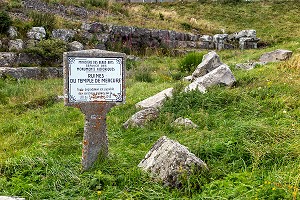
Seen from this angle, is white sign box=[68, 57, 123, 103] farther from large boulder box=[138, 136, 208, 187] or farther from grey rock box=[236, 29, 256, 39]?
grey rock box=[236, 29, 256, 39]

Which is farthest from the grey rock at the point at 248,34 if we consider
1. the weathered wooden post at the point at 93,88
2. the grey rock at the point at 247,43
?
the weathered wooden post at the point at 93,88

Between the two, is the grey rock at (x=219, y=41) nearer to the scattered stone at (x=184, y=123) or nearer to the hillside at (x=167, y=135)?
the hillside at (x=167, y=135)

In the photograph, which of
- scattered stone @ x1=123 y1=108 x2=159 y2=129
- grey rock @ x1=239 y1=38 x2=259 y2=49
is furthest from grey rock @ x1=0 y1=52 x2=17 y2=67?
grey rock @ x1=239 y1=38 x2=259 y2=49

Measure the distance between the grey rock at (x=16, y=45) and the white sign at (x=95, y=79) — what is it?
8.71m

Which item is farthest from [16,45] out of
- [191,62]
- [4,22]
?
[191,62]

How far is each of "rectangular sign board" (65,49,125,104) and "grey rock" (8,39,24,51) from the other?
8.71 metres

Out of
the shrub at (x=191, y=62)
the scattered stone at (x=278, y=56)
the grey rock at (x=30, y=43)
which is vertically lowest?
the shrub at (x=191, y=62)

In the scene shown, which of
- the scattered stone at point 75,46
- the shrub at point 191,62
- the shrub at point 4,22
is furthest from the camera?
the scattered stone at point 75,46

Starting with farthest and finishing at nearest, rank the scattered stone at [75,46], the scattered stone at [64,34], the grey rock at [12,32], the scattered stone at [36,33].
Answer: the scattered stone at [64,34], the scattered stone at [75,46], the scattered stone at [36,33], the grey rock at [12,32]

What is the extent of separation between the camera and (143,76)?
1105cm

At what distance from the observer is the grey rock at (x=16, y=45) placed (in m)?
12.2

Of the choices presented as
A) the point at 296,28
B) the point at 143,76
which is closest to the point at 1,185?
the point at 143,76

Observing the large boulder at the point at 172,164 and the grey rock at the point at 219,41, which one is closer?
the large boulder at the point at 172,164

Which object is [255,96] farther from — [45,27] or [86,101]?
[45,27]
